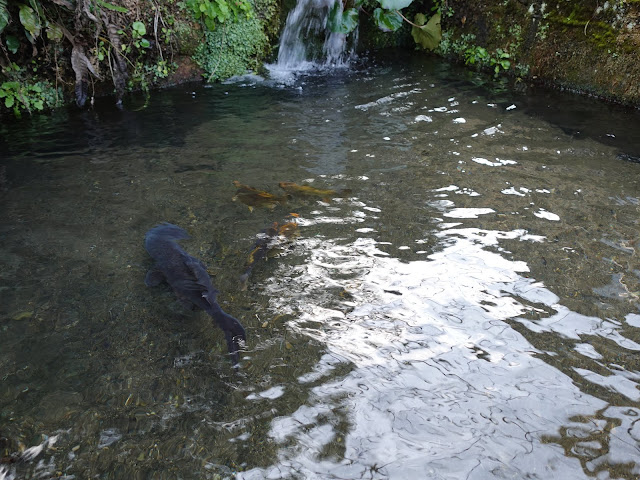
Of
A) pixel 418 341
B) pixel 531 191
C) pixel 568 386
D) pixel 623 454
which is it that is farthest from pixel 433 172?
pixel 623 454

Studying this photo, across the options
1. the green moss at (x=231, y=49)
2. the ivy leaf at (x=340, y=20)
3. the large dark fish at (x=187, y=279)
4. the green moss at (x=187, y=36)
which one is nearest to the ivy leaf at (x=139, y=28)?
the green moss at (x=187, y=36)

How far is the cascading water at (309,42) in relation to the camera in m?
9.27

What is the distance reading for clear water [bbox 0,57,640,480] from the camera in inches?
95.2

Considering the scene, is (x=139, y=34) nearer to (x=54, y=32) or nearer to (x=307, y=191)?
(x=54, y=32)

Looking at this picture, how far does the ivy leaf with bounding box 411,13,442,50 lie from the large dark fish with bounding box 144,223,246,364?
24.6 ft

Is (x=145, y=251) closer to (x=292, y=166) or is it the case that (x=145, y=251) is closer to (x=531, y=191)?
(x=292, y=166)

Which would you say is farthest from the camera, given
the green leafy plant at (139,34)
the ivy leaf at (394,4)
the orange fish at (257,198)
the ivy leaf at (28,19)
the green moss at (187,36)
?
the ivy leaf at (394,4)

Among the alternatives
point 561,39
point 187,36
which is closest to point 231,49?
point 187,36

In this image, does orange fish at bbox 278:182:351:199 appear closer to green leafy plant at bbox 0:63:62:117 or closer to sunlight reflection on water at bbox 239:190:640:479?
sunlight reflection on water at bbox 239:190:640:479

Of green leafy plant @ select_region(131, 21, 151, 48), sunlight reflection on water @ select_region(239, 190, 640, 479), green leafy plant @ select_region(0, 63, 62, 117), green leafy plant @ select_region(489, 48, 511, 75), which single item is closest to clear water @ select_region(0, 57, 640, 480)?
sunlight reflection on water @ select_region(239, 190, 640, 479)

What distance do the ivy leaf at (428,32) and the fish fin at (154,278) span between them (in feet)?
25.9

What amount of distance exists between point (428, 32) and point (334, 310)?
779 centimetres

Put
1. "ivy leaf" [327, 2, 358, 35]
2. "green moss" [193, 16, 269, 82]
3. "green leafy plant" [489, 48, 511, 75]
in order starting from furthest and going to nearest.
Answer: "ivy leaf" [327, 2, 358, 35]
"green leafy plant" [489, 48, 511, 75]
"green moss" [193, 16, 269, 82]

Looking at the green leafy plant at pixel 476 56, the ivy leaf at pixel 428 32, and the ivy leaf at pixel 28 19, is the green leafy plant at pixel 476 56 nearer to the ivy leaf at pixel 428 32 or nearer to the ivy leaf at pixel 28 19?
the ivy leaf at pixel 428 32
